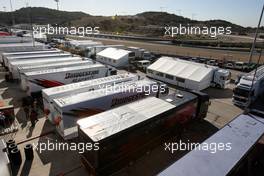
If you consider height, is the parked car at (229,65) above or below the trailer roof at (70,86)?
below

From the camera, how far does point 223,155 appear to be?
30.9ft

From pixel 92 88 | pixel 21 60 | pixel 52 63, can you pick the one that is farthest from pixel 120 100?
pixel 21 60

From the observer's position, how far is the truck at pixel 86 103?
14.0 meters

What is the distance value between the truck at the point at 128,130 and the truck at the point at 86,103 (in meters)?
3.08

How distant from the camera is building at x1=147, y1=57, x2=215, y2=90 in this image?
84.2 feet

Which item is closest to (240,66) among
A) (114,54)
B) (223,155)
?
(114,54)

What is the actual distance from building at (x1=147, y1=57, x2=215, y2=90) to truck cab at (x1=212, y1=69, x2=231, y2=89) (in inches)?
22.9

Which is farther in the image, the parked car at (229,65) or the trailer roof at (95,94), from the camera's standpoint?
the parked car at (229,65)

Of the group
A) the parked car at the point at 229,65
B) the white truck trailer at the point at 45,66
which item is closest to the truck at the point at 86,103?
the white truck trailer at the point at 45,66

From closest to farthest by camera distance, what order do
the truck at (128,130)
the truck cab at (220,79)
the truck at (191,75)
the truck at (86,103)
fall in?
1. the truck at (128,130)
2. the truck at (86,103)
3. the truck at (191,75)
4. the truck cab at (220,79)

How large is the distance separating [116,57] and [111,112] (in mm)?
28213

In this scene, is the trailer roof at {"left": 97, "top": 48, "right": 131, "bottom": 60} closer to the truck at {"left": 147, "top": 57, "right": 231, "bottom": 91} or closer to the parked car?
the truck at {"left": 147, "top": 57, "right": 231, "bottom": 91}

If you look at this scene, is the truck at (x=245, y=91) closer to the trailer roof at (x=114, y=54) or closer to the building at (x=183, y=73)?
the building at (x=183, y=73)

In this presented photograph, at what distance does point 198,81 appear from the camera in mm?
24812
